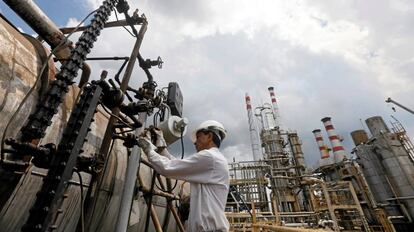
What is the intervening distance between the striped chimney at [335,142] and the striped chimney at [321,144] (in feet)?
4.24

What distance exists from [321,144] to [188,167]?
2656 centimetres

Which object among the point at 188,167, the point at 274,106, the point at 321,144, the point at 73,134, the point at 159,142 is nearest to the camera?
the point at 73,134

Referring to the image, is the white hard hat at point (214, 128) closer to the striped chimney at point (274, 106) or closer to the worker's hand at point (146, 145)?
the worker's hand at point (146, 145)

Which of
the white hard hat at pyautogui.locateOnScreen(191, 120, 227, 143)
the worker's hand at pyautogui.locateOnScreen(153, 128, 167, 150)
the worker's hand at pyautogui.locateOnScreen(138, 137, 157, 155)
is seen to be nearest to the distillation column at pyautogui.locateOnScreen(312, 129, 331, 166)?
the white hard hat at pyautogui.locateOnScreen(191, 120, 227, 143)

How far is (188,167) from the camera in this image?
192cm

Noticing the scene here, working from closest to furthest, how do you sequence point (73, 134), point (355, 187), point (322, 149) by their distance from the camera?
point (73, 134) → point (355, 187) → point (322, 149)

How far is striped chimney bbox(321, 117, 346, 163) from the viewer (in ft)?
69.9

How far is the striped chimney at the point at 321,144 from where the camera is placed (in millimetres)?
23425

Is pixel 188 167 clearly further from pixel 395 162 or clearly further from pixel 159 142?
pixel 395 162

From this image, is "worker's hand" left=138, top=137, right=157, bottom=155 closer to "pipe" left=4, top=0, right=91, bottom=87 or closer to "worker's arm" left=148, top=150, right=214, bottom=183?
"worker's arm" left=148, top=150, right=214, bottom=183

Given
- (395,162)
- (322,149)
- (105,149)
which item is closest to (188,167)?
(105,149)

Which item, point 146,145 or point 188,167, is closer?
point 188,167

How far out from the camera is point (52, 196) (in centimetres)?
126

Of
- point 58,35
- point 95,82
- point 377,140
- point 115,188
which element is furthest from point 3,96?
point 377,140
